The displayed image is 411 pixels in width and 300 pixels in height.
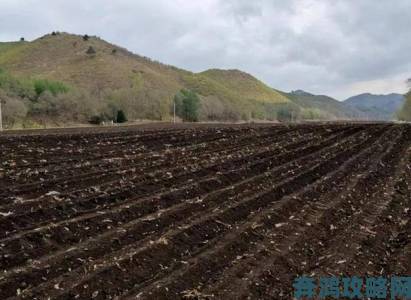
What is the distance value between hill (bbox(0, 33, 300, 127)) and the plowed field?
112 feet

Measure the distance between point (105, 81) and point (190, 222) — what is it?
76.2 metres

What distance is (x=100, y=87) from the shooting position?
75812mm

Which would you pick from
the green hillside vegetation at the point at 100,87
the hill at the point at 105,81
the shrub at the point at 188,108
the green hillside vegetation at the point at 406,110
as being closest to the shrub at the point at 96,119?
the green hillside vegetation at the point at 100,87

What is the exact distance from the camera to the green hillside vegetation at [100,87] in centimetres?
4784

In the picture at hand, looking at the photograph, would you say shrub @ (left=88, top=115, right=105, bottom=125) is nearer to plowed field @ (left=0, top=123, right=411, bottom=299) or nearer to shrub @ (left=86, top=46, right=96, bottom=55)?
plowed field @ (left=0, top=123, right=411, bottom=299)

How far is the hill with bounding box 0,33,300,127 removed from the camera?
51406 millimetres

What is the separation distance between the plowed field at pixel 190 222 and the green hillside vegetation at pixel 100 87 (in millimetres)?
28324

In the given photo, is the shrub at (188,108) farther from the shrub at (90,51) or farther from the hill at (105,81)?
the shrub at (90,51)

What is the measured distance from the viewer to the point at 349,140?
70.2ft

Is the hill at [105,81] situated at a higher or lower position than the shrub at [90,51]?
lower

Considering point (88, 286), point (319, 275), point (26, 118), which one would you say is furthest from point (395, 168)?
point (26, 118)

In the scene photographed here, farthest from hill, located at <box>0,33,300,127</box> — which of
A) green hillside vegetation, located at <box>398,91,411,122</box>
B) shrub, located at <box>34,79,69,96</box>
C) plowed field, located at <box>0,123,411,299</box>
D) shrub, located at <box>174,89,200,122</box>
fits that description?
plowed field, located at <box>0,123,411,299</box>

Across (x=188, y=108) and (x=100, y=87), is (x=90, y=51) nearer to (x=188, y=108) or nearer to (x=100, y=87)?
(x=100, y=87)

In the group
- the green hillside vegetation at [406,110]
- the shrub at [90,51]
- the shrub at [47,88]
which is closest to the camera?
A: the shrub at [47,88]
